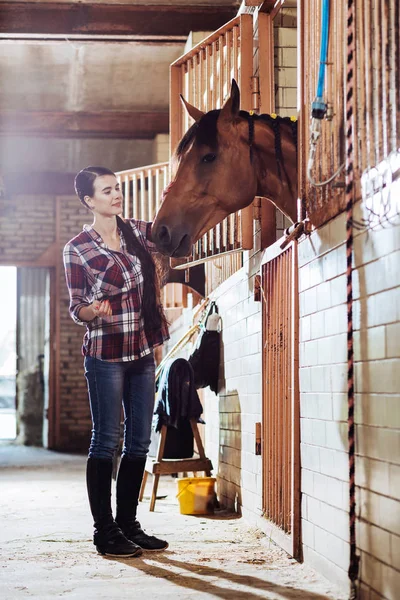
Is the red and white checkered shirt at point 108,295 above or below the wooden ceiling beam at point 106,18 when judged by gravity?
below

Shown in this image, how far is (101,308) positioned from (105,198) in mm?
526

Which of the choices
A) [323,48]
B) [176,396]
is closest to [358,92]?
[323,48]

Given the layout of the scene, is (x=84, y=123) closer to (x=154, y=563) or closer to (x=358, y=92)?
(x=154, y=563)

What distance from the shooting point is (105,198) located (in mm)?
3355

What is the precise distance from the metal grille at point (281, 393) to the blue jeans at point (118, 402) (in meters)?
0.55

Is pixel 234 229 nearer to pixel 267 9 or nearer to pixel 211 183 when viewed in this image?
pixel 211 183

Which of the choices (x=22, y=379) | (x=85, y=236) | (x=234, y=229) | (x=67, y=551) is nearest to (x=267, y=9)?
(x=234, y=229)

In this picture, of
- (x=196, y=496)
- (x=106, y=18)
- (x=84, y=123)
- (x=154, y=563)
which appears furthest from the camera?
(x=84, y=123)

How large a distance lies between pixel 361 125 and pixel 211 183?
99 cm

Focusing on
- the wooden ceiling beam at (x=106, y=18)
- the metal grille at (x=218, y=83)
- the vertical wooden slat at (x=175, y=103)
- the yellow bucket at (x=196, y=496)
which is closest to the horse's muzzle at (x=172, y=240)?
the metal grille at (x=218, y=83)

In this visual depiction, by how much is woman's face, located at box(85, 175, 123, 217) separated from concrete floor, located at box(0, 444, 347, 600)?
140cm

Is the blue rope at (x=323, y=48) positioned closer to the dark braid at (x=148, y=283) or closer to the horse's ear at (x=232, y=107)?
the horse's ear at (x=232, y=107)

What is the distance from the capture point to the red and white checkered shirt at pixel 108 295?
3236mm

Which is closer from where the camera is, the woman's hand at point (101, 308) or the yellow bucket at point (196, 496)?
the woman's hand at point (101, 308)
